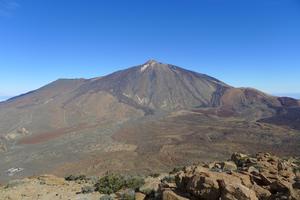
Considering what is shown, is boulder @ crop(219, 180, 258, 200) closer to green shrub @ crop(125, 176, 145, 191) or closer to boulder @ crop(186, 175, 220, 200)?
boulder @ crop(186, 175, 220, 200)

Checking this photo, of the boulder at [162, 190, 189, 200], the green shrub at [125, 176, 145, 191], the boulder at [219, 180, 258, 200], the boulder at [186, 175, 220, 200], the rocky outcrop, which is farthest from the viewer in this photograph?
the green shrub at [125, 176, 145, 191]

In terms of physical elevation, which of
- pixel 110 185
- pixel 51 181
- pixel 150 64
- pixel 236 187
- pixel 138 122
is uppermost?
pixel 150 64

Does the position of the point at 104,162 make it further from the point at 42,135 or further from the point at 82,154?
the point at 42,135

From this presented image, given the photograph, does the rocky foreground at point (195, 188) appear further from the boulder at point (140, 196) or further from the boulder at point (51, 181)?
the boulder at point (51, 181)

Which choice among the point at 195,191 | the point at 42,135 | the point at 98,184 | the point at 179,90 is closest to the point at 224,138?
the point at 42,135

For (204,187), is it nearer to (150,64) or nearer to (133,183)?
(133,183)

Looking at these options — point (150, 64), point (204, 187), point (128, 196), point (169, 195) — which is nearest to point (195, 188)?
point (204, 187)

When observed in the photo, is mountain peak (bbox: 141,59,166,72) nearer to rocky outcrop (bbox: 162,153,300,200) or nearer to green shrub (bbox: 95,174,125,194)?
green shrub (bbox: 95,174,125,194)

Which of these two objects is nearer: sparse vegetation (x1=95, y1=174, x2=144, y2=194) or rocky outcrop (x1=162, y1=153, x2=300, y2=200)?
rocky outcrop (x1=162, y1=153, x2=300, y2=200)

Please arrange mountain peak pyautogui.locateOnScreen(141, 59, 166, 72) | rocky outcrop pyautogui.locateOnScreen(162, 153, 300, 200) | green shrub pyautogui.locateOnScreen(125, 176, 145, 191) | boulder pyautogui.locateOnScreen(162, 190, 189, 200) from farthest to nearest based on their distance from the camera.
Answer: mountain peak pyautogui.locateOnScreen(141, 59, 166, 72)
green shrub pyautogui.locateOnScreen(125, 176, 145, 191)
boulder pyautogui.locateOnScreen(162, 190, 189, 200)
rocky outcrop pyautogui.locateOnScreen(162, 153, 300, 200)

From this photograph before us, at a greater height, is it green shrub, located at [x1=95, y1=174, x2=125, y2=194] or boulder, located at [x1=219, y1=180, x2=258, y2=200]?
boulder, located at [x1=219, y1=180, x2=258, y2=200]

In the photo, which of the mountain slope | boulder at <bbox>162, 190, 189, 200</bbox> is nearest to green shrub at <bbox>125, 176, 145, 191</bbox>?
boulder at <bbox>162, 190, 189, 200</bbox>
